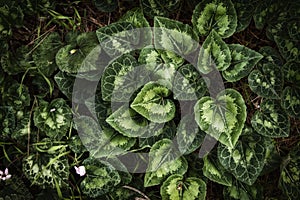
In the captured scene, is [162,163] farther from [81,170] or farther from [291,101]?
[291,101]

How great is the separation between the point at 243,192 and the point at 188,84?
47 centimetres

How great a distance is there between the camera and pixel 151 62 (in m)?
1.61

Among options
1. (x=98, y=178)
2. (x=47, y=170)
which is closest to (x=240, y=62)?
(x=98, y=178)

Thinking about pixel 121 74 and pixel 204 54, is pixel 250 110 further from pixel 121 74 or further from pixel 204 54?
pixel 121 74

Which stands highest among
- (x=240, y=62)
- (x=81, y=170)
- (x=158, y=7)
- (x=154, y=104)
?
(x=158, y=7)

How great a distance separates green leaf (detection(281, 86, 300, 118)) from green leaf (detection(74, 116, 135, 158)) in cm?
58

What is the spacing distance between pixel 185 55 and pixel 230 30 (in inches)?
7.2

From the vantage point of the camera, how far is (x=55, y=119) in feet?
5.52

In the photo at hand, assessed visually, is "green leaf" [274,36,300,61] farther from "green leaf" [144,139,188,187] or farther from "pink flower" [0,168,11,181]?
"pink flower" [0,168,11,181]

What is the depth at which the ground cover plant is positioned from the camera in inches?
62.7

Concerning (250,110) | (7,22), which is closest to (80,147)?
(7,22)

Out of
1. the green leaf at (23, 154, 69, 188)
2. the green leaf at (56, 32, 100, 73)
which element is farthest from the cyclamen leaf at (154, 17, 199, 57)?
the green leaf at (23, 154, 69, 188)

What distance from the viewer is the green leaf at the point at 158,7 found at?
5.35 feet

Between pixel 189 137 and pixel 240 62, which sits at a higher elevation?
pixel 240 62
